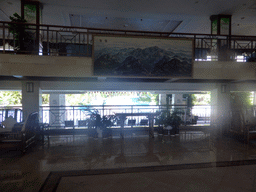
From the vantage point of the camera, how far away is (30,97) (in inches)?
235

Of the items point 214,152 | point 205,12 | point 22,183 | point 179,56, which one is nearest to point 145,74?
point 179,56

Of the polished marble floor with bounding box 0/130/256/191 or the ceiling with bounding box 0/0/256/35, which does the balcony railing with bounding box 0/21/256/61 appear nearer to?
the ceiling with bounding box 0/0/256/35

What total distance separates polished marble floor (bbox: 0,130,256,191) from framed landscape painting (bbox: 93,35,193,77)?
2.26 meters

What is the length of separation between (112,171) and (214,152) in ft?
9.66

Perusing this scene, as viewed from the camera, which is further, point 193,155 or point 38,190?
point 193,155

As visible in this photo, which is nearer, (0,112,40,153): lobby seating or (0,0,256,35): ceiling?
(0,112,40,153): lobby seating

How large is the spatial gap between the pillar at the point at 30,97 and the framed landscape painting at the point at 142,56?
9.74 feet

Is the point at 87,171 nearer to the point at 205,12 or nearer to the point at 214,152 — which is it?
the point at 214,152

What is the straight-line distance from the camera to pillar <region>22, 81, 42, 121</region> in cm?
589

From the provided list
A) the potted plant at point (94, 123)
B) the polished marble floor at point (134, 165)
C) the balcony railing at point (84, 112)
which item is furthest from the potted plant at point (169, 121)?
the potted plant at point (94, 123)

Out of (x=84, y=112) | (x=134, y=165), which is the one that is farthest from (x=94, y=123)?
(x=134, y=165)

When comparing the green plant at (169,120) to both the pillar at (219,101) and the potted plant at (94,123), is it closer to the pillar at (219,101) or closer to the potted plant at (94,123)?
the pillar at (219,101)

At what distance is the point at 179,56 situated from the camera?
16.3 feet

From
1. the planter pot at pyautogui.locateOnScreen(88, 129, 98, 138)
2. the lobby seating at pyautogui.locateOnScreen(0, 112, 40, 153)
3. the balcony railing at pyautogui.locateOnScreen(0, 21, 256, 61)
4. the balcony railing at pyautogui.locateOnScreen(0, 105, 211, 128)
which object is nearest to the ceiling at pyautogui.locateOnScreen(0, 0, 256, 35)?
the balcony railing at pyautogui.locateOnScreen(0, 21, 256, 61)
